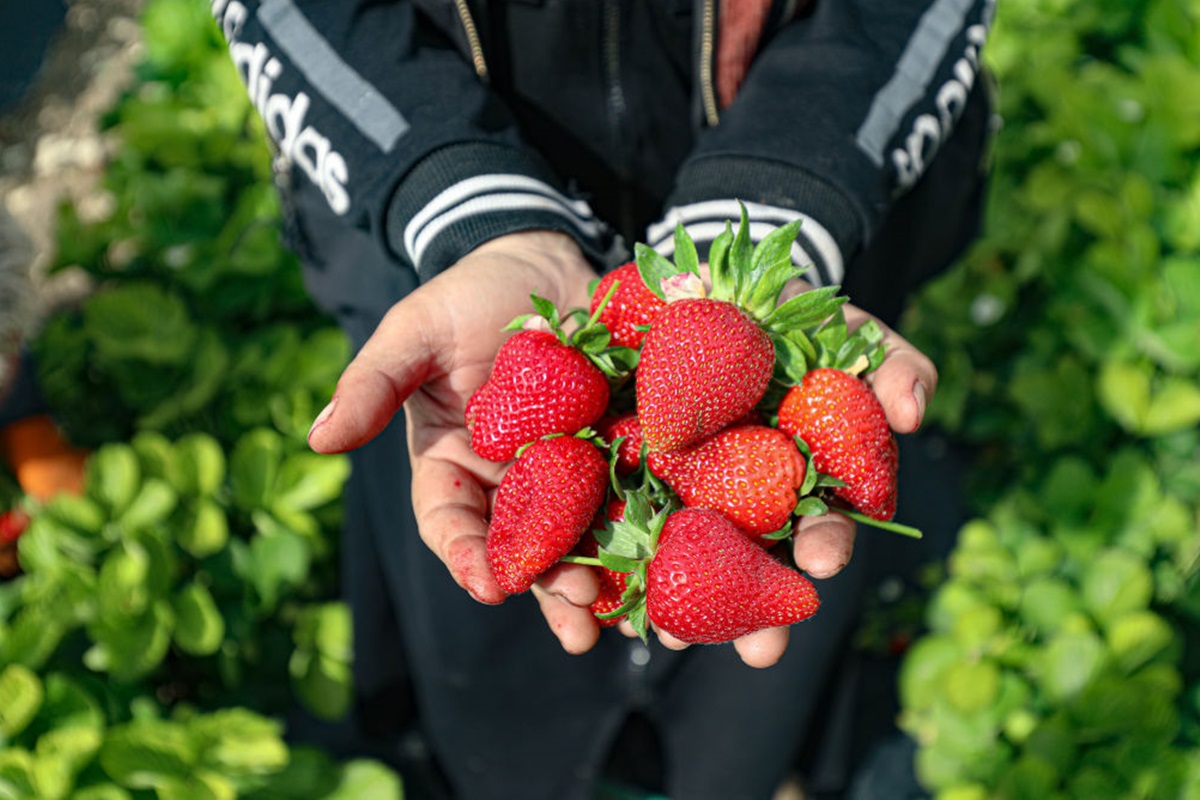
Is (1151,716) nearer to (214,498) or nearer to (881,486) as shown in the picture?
(881,486)

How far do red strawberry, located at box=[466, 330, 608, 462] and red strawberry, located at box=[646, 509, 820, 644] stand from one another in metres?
0.18

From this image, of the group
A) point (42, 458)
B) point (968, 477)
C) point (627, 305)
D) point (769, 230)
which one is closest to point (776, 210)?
point (769, 230)

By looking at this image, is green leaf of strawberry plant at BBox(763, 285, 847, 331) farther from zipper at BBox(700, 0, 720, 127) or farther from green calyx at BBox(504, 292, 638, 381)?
zipper at BBox(700, 0, 720, 127)

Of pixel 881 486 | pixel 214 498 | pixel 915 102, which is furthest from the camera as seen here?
pixel 214 498

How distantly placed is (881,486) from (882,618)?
1487 mm

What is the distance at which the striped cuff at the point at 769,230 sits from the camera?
130 centimetres

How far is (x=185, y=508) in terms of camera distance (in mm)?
1999

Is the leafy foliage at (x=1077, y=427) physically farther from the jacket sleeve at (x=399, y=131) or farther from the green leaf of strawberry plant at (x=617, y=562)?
the jacket sleeve at (x=399, y=131)

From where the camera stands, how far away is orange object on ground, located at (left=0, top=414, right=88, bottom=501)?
2248 mm

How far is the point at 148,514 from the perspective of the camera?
190cm

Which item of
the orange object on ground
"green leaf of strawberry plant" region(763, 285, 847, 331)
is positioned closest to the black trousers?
"green leaf of strawberry plant" region(763, 285, 847, 331)

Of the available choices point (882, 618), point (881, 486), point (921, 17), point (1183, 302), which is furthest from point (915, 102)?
point (882, 618)

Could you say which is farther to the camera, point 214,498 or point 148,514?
point 214,498

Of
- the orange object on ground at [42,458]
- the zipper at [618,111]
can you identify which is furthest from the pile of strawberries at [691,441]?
the orange object on ground at [42,458]
